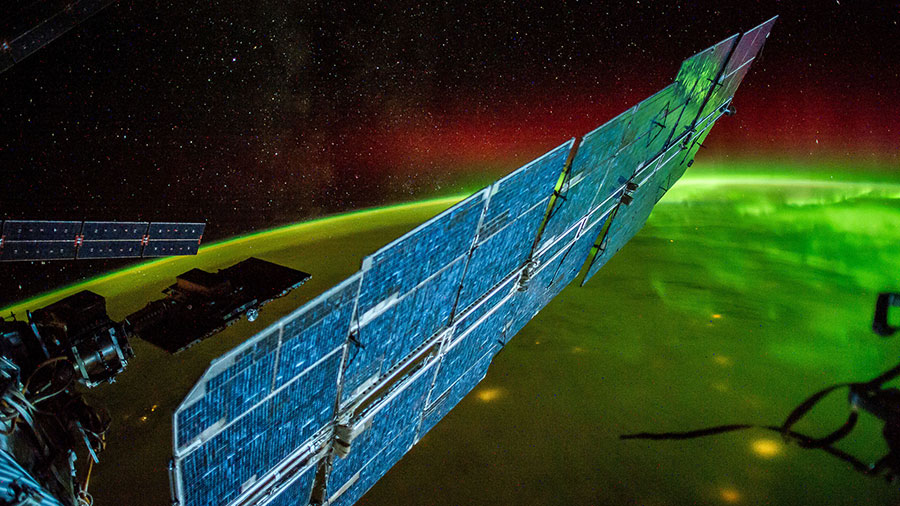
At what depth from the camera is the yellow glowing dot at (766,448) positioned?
15.6 ft

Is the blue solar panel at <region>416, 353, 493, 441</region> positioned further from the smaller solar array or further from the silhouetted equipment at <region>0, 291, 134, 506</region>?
the smaller solar array

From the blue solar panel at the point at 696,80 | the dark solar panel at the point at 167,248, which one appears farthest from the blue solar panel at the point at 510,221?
the dark solar panel at the point at 167,248

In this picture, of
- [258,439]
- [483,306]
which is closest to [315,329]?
[258,439]

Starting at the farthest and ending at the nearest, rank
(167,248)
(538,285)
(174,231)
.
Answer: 1. (174,231)
2. (167,248)
3. (538,285)

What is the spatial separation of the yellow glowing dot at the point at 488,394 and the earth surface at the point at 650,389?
2cm

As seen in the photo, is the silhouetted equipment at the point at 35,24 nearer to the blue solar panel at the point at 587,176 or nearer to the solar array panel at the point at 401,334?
the solar array panel at the point at 401,334

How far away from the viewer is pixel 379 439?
10.7ft

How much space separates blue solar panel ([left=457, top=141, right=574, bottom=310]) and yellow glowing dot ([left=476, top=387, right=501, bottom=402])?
233 centimetres

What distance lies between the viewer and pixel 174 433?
65.1 inches

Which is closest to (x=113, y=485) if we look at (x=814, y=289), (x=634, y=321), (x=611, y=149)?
(x=611, y=149)

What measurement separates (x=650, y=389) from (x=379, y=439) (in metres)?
3.82

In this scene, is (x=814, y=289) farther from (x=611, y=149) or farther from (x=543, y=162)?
(x=543, y=162)

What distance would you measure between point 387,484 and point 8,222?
4.23m

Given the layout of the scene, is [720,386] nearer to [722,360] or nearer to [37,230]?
[722,360]
